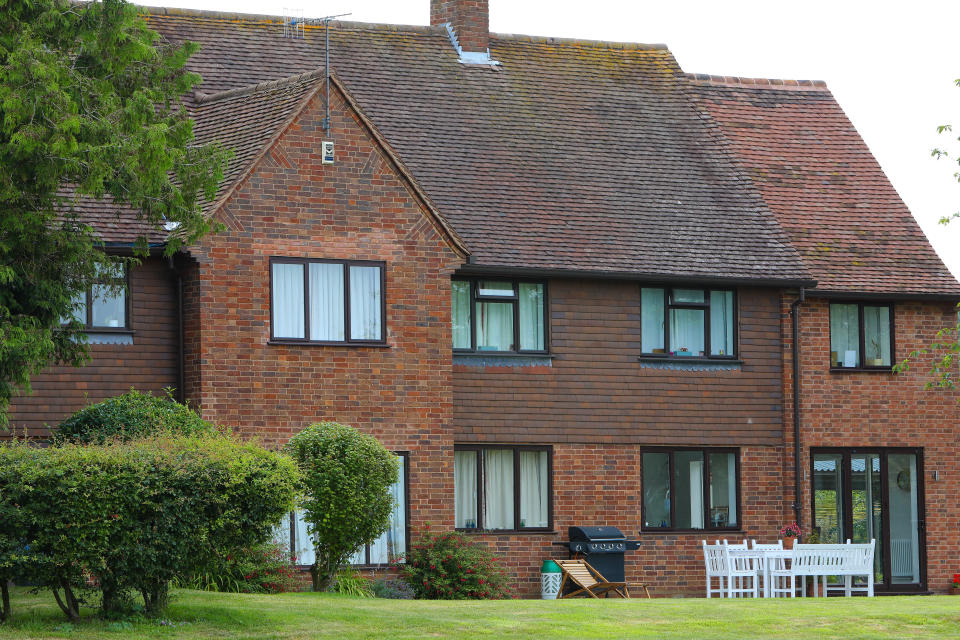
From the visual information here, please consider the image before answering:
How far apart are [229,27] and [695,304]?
10051mm

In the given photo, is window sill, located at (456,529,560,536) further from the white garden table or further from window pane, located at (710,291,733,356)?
window pane, located at (710,291,733,356)

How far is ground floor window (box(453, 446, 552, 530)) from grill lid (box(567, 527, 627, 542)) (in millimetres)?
483

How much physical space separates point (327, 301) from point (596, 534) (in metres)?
5.73

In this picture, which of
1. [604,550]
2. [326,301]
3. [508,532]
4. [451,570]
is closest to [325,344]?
[326,301]

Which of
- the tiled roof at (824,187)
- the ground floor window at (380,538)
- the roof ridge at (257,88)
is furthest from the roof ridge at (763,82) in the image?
the ground floor window at (380,538)

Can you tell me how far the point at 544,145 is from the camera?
28594 mm

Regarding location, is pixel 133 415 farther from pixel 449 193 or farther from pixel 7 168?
pixel 449 193

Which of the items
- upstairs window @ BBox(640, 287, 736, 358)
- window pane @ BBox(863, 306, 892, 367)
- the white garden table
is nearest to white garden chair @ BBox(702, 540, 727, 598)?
the white garden table

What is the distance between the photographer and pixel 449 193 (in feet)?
87.3

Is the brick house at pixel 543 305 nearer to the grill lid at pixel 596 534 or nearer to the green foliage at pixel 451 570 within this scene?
the grill lid at pixel 596 534

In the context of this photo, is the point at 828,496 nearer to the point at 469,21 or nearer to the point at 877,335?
the point at 877,335

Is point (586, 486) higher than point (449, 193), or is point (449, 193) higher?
point (449, 193)

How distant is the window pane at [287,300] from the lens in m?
23.5

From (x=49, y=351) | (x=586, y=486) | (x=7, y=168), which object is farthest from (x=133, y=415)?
(x=586, y=486)
